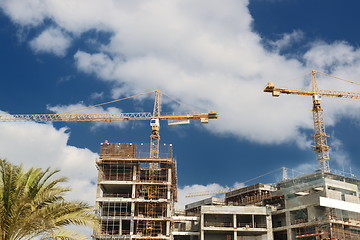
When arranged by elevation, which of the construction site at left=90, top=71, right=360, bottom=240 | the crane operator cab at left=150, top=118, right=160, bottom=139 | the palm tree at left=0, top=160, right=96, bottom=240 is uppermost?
the crane operator cab at left=150, top=118, right=160, bottom=139

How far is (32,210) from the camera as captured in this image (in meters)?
22.1

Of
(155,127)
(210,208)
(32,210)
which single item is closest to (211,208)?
(210,208)

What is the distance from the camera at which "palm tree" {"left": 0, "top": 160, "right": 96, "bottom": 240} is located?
2194 centimetres

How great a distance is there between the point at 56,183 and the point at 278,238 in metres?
62.8

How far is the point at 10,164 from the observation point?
22.2 metres

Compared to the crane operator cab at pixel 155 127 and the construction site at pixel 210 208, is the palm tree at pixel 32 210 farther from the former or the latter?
the crane operator cab at pixel 155 127

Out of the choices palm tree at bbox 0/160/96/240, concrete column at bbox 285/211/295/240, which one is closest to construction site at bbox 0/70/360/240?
concrete column at bbox 285/211/295/240

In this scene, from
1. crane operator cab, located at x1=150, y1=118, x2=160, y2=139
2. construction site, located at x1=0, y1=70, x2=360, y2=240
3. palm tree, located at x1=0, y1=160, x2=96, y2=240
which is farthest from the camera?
crane operator cab, located at x1=150, y1=118, x2=160, y2=139

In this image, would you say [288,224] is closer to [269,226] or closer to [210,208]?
[269,226]

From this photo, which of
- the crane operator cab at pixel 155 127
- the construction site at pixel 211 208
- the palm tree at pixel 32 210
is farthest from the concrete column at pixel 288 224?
the palm tree at pixel 32 210

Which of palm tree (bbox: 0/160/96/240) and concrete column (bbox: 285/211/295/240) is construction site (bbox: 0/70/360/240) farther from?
palm tree (bbox: 0/160/96/240)

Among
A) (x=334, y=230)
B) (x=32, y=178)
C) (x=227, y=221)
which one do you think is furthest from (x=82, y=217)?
(x=227, y=221)

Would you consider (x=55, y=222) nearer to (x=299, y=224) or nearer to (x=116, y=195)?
(x=299, y=224)

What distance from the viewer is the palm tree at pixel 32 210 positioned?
21938 mm
